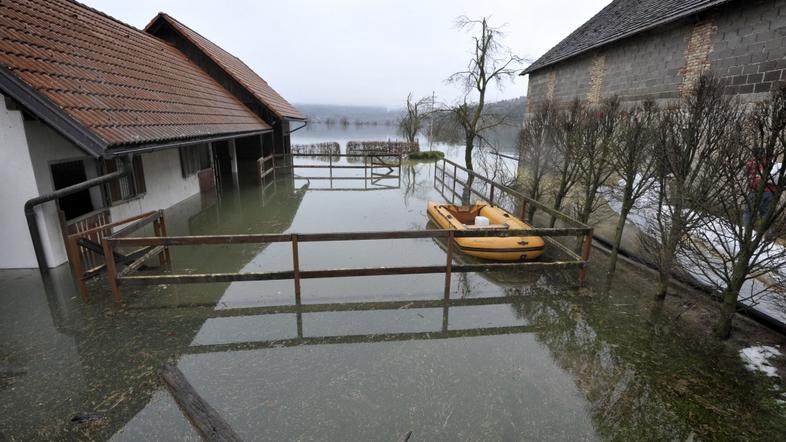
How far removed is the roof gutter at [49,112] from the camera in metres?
4.22

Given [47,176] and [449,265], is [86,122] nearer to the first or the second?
[47,176]

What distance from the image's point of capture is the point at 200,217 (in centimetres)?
838

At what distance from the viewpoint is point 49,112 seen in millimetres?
4395

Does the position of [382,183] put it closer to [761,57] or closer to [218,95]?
[218,95]

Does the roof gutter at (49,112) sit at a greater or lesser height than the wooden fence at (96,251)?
greater

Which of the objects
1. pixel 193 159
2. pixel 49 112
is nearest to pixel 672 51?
pixel 49 112

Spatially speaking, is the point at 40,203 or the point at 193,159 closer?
the point at 40,203

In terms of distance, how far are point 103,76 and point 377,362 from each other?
711 centimetres

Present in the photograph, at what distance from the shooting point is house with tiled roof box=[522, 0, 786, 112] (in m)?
6.58

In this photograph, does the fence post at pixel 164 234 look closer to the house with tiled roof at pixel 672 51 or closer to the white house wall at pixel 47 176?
the white house wall at pixel 47 176

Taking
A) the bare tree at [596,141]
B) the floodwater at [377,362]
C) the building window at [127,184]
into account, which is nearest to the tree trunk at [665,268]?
the floodwater at [377,362]

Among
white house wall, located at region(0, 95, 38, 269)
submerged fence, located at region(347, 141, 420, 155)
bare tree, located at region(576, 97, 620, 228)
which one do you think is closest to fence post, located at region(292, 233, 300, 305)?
white house wall, located at region(0, 95, 38, 269)

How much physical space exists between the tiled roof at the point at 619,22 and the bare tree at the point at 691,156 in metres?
4.73

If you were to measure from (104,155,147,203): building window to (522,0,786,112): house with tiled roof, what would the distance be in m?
11.2
